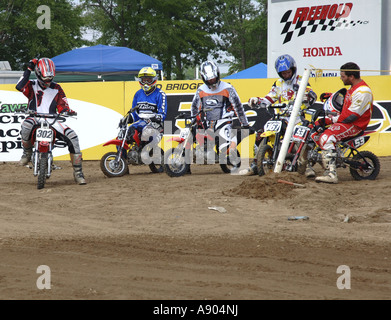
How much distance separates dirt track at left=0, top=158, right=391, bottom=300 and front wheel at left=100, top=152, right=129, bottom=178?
1.53 feet

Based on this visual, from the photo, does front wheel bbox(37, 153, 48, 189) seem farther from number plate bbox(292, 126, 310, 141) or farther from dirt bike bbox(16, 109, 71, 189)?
number plate bbox(292, 126, 310, 141)

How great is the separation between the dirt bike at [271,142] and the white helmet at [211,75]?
150cm

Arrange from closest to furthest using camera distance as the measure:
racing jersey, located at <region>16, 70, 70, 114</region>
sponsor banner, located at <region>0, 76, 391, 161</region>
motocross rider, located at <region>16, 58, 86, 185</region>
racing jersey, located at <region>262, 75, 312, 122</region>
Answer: motocross rider, located at <region>16, 58, 86, 185</region> → racing jersey, located at <region>16, 70, 70, 114</region> → racing jersey, located at <region>262, 75, 312, 122</region> → sponsor banner, located at <region>0, 76, 391, 161</region>

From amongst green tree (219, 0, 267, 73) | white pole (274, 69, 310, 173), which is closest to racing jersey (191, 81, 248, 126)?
white pole (274, 69, 310, 173)

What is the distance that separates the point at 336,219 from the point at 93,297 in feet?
13.9

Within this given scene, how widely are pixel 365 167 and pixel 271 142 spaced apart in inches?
64.6

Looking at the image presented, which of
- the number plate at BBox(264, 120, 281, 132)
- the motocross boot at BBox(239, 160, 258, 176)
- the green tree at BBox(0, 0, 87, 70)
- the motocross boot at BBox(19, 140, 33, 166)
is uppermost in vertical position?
the green tree at BBox(0, 0, 87, 70)

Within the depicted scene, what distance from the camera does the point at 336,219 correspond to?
816 centimetres

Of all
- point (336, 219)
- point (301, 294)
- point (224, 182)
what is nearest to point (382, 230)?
point (336, 219)

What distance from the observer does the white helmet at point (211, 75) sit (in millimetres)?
12156

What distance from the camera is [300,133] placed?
10562 millimetres

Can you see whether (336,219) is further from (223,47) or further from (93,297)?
(223,47)

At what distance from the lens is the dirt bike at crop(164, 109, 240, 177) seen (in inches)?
459

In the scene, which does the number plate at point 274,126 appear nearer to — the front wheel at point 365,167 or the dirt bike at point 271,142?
the dirt bike at point 271,142
